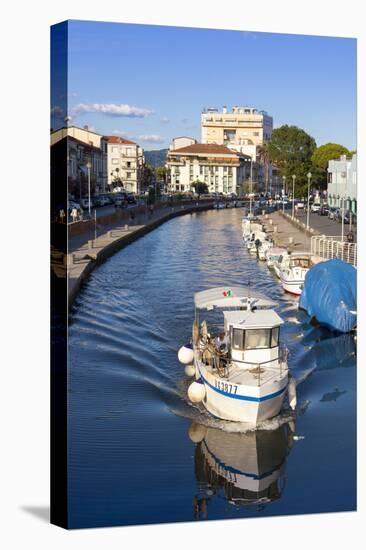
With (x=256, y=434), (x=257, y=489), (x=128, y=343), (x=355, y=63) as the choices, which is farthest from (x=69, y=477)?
(x=128, y=343)

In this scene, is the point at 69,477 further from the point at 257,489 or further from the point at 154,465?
the point at 257,489

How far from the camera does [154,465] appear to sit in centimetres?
962

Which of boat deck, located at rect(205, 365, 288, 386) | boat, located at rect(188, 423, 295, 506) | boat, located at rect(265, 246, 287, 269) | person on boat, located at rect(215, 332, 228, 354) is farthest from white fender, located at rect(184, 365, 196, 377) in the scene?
boat, located at rect(265, 246, 287, 269)

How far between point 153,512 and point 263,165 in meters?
5.58

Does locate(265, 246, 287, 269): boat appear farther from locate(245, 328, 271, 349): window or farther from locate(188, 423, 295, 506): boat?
locate(188, 423, 295, 506): boat

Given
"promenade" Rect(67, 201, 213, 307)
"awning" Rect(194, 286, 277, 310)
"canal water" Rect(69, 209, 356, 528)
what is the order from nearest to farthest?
1. "canal water" Rect(69, 209, 356, 528)
2. "awning" Rect(194, 286, 277, 310)
3. "promenade" Rect(67, 201, 213, 307)

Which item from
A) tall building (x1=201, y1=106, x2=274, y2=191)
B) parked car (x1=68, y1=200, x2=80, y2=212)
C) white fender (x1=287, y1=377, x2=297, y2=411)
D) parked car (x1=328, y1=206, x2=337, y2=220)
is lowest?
white fender (x1=287, y1=377, x2=297, y2=411)

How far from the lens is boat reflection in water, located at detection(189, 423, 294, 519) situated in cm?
923

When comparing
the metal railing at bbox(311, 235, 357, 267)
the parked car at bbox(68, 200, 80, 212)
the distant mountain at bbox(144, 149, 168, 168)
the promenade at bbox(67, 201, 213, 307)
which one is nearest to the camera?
the parked car at bbox(68, 200, 80, 212)

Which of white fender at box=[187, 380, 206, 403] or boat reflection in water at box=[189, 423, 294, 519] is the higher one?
white fender at box=[187, 380, 206, 403]

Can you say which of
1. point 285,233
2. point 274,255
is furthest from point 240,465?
point 274,255

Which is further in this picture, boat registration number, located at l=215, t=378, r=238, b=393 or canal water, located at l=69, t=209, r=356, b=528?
boat registration number, located at l=215, t=378, r=238, b=393

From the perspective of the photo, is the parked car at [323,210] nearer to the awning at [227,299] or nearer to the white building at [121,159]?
the awning at [227,299]

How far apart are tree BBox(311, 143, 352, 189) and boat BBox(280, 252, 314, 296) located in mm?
5887
